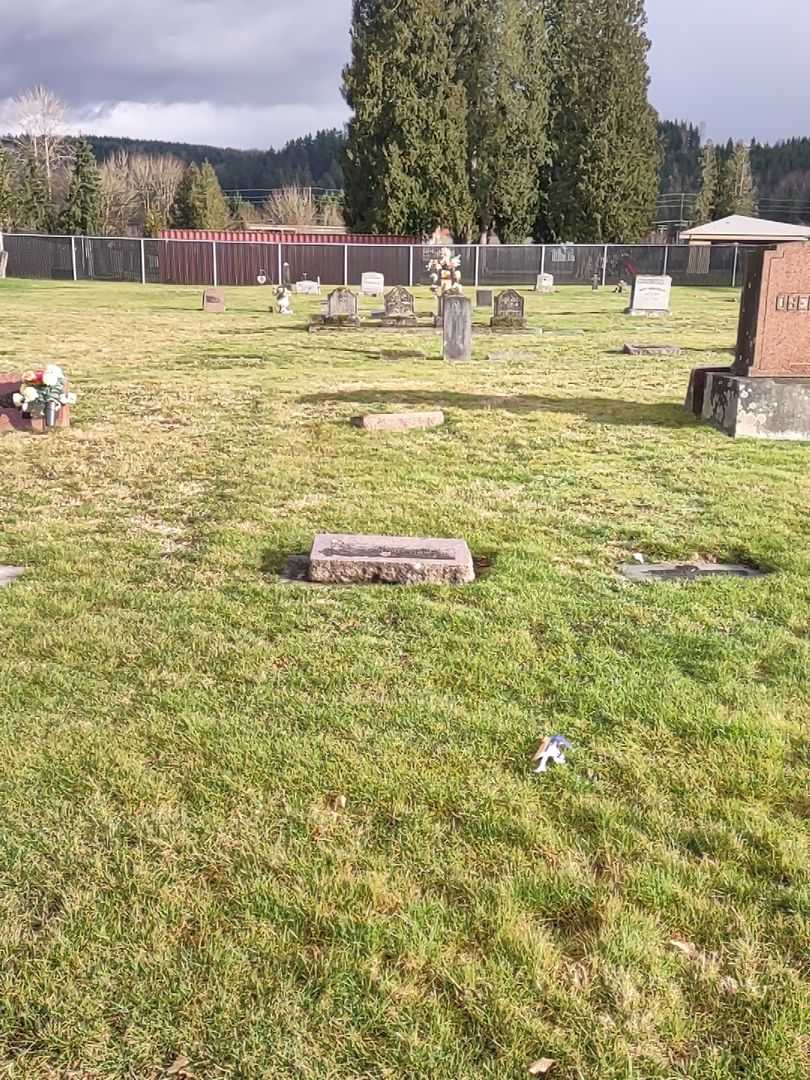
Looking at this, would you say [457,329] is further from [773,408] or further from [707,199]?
[707,199]

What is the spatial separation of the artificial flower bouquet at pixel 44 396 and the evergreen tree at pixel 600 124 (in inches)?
1799

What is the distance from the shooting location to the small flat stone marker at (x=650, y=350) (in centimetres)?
1627

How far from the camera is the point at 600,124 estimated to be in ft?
159

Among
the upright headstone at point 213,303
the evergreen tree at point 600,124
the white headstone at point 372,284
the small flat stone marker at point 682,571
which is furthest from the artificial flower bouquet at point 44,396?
the evergreen tree at point 600,124

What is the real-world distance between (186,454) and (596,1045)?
262 inches

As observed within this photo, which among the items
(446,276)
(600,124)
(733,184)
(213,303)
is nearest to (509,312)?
(446,276)

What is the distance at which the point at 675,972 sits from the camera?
2.11m

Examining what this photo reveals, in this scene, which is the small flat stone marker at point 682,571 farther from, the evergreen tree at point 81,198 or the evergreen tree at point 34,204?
the evergreen tree at point 81,198

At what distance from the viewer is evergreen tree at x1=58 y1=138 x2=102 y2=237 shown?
61625mm

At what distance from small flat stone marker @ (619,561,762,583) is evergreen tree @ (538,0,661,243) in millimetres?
48326

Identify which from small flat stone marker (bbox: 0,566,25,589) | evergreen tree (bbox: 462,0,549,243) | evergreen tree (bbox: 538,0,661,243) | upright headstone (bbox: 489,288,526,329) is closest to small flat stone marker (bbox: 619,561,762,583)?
small flat stone marker (bbox: 0,566,25,589)

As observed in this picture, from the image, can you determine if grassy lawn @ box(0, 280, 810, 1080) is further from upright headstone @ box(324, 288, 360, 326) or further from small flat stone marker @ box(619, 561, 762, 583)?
upright headstone @ box(324, 288, 360, 326)

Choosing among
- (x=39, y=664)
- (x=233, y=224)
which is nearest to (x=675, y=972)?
(x=39, y=664)

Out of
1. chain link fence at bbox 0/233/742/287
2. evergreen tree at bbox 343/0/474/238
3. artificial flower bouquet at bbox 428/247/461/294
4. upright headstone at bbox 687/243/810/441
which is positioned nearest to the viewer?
upright headstone at bbox 687/243/810/441
